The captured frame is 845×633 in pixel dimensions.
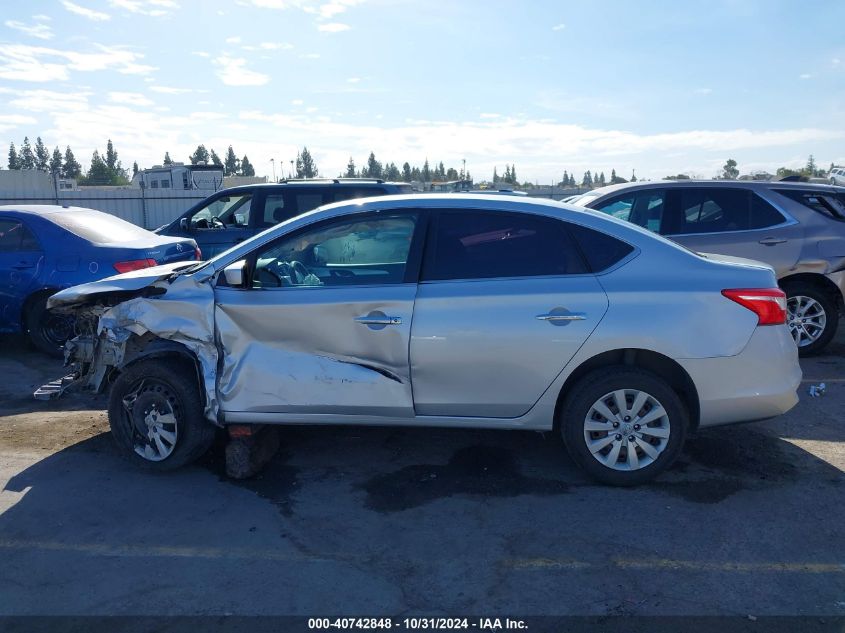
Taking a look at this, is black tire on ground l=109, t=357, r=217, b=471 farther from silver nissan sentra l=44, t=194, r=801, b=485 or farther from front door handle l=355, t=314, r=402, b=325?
front door handle l=355, t=314, r=402, b=325

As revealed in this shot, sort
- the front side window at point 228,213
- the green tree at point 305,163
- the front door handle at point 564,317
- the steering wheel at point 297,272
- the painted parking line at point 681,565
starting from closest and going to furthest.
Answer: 1. the painted parking line at point 681,565
2. the front door handle at point 564,317
3. the steering wheel at point 297,272
4. the front side window at point 228,213
5. the green tree at point 305,163

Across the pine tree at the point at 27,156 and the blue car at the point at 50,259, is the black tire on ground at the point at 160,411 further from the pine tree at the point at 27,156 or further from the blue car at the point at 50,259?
the pine tree at the point at 27,156

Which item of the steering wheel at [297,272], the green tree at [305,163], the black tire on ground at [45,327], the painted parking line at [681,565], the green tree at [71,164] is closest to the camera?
the painted parking line at [681,565]

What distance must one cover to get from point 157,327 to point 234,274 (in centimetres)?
73

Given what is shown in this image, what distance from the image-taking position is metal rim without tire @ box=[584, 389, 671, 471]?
14.4 feet

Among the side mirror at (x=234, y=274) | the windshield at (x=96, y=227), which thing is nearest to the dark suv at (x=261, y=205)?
the windshield at (x=96, y=227)

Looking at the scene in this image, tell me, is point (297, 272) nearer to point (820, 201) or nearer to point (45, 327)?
point (45, 327)

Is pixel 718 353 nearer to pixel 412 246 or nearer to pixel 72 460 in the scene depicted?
pixel 412 246

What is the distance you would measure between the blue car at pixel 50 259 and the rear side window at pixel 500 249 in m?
4.33

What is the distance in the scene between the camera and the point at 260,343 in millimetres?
4668

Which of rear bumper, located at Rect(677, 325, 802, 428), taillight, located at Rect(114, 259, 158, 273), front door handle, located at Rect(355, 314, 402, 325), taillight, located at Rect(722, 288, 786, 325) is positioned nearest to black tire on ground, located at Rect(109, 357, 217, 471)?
front door handle, located at Rect(355, 314, 402, 325)

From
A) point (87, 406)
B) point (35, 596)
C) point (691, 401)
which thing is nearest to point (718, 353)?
point (691, 401)

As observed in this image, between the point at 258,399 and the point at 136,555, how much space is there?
1.21 metres

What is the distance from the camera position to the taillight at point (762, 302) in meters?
4.34
